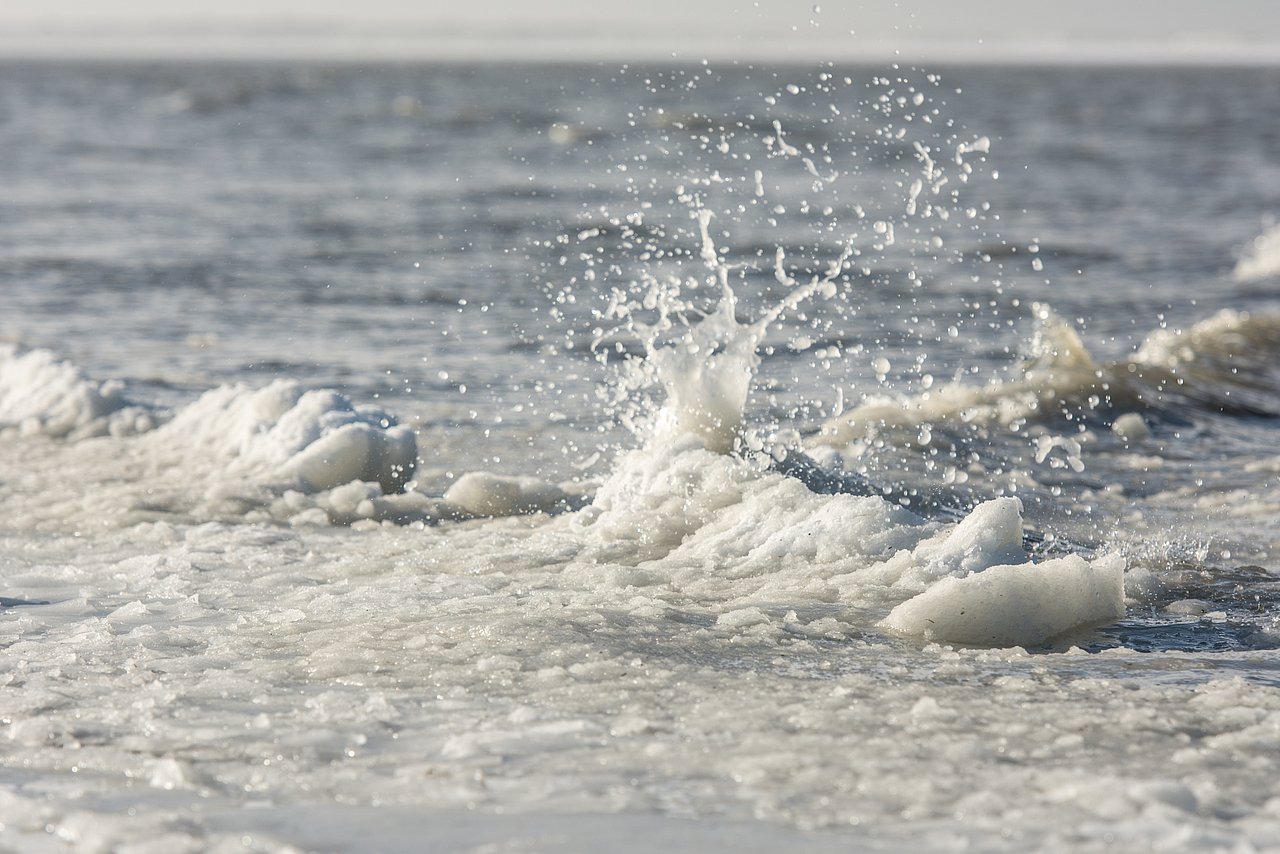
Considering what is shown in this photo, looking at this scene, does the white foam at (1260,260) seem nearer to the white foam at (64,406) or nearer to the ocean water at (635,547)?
the ocean water at (635,547)

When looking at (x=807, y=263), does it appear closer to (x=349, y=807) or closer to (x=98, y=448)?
(x=98, y=448)

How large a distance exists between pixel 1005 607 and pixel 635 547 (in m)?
1.42

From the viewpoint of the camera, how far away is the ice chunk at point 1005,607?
13.8 feet

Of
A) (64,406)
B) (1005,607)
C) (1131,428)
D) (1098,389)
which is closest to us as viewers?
(1005,607)

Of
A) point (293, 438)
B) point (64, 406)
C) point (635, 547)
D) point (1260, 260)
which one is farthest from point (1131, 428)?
point (1260, 260)

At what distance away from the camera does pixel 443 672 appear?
380cm

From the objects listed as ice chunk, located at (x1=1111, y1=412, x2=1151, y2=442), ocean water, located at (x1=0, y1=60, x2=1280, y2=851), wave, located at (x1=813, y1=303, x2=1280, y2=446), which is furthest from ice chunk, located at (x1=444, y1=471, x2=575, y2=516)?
ice chunk, located at (x1=1111, y1=412, x2=1151, y2=442)

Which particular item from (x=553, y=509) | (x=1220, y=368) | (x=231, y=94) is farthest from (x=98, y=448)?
(x=231, y=94)

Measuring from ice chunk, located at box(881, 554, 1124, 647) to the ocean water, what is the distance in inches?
0.5

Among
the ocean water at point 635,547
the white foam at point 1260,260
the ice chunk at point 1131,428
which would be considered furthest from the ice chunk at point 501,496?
the white foam at point 1260,260

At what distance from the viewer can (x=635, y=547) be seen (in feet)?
16.7

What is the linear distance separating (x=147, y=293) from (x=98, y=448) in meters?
4.60

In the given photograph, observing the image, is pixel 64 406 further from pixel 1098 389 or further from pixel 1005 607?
pixel 1098 389

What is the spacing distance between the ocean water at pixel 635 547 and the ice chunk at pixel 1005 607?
12 millimetres
